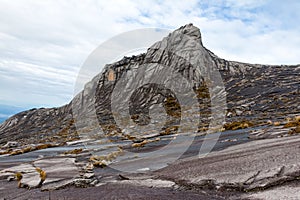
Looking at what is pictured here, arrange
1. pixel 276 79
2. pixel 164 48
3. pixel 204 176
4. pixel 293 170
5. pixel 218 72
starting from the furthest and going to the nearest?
pixel 164 48 → pixel 218 72 → pixel 276 79 → pixel 204 176 → pixel 293 170

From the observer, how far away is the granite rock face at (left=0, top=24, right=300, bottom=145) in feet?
225

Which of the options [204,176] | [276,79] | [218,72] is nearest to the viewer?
[204,176]

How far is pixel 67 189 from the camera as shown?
41.4 feet

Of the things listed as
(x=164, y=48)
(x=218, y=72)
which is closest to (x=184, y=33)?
(x=164, y=48)

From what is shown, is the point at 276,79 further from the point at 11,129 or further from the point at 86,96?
the point at 11,129

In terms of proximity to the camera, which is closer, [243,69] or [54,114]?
[243,69]

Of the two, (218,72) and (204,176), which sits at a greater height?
(218,72)

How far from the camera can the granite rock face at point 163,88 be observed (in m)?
68.4

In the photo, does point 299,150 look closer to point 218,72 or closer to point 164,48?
point 218,72

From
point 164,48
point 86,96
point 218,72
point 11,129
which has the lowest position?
point 11,129

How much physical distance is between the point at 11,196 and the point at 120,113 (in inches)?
2515

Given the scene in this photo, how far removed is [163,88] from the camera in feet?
276

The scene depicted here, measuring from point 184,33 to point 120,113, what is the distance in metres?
40.3

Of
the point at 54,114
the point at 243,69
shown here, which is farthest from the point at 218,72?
the point at 54,114
